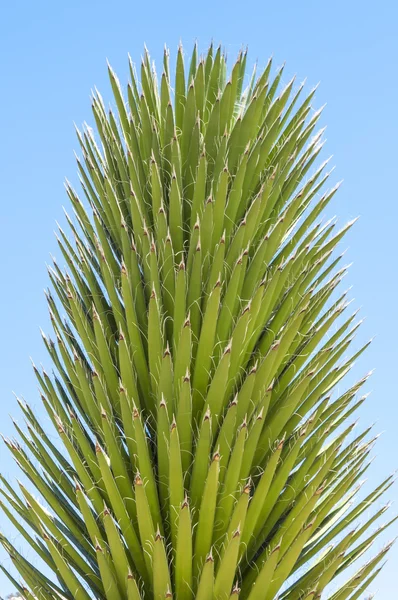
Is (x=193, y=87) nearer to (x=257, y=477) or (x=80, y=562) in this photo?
(x=257, y=477)

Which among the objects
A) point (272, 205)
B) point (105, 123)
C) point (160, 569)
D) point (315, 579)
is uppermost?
point (105, 123)

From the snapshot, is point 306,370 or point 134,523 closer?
point 134,523

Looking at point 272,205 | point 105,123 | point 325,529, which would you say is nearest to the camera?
point 325,529

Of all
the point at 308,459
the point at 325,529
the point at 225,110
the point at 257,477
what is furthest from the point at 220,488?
the point at 225,110

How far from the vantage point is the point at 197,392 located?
289 cm

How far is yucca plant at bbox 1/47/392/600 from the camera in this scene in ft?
8.67

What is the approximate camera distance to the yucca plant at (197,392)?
8.67 ft

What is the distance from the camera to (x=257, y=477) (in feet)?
9.43

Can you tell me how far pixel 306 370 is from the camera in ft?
10.3

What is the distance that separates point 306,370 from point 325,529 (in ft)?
2.02

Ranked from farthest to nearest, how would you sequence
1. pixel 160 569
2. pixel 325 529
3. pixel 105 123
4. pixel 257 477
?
1. pixel 105 123
2. pixel 325 529
3. pixel 257 477
4. pixel 160 569

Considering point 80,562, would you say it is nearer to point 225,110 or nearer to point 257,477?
point 257,477

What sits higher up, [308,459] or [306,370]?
[306,370]

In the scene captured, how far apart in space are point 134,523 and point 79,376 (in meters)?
0.59
